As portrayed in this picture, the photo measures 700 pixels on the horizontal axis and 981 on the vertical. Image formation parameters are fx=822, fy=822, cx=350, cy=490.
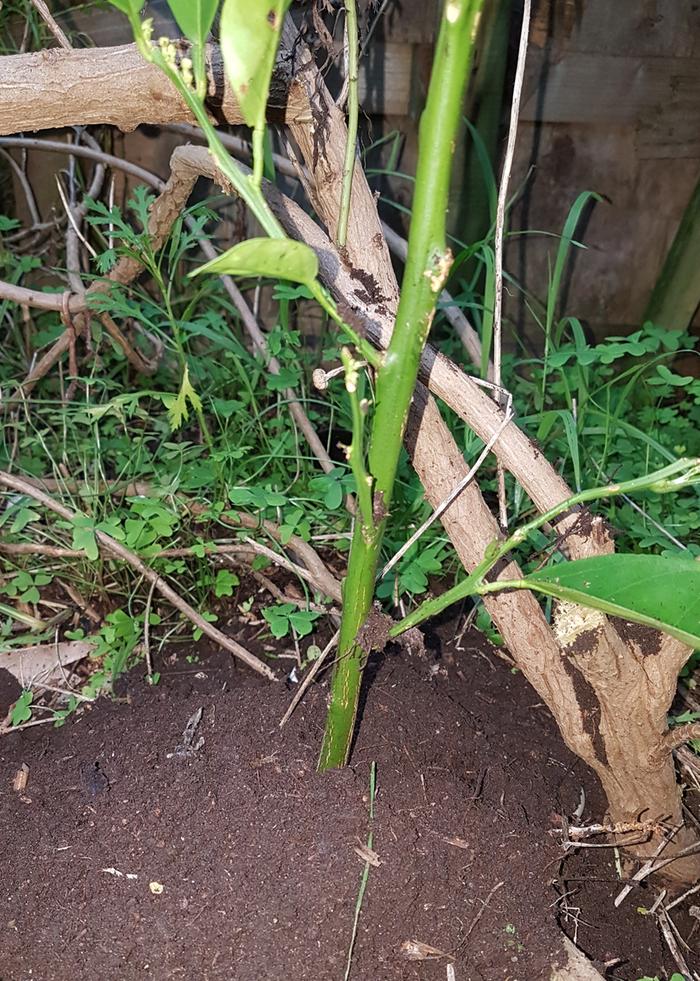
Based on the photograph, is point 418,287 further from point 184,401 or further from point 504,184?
point 184,401

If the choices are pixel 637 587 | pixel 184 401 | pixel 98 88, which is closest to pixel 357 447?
pixel 637 587

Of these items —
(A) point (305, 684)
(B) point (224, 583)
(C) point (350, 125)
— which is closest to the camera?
Answer: (C) point (350, 125)

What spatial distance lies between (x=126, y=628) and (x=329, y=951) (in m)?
0.57

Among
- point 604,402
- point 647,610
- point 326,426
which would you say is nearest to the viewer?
point 647,610

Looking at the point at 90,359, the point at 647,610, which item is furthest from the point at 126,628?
the point at 647,610

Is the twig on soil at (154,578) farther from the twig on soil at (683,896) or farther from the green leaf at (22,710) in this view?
the twig on soil at (683,896)

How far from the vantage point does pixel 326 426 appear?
173 centimetres

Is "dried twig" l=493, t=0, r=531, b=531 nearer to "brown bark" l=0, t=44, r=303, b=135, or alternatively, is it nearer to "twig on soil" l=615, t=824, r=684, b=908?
"brown bark" l=0, t=44, r=303, b=135

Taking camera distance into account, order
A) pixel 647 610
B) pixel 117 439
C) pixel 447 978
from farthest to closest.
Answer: pixel 117 439 < pixel 447 978 < pixel 647 610

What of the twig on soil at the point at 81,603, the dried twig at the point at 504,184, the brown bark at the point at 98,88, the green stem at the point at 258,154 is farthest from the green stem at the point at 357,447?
the twig on soil at the point at 81,603

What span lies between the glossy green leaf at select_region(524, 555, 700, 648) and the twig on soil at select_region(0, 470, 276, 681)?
0.59m

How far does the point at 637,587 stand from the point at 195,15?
0.57 m

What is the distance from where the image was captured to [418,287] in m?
0.67

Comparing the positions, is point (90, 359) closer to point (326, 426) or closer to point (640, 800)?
point (326, 426)
